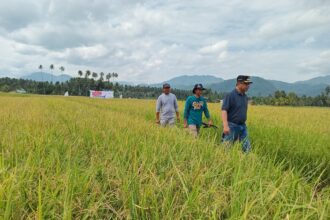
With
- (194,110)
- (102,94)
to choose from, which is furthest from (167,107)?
(102,94)

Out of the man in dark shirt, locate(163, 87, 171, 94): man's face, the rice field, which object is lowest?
the rice field

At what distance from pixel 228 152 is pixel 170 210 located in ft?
6.54

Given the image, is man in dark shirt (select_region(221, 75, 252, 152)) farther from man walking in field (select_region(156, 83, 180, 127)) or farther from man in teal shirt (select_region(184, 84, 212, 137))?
man walking in field (select_region(156, 83, 180, 127))

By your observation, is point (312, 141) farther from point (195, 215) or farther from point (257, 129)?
point (195, 215)

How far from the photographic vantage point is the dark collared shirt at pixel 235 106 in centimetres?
565

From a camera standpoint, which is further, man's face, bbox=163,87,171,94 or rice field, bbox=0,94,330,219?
man's face, bbox=163,87,171,94

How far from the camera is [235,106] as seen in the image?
5.69 metres

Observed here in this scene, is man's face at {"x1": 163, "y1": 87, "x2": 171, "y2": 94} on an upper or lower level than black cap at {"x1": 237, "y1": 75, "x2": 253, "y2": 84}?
lower

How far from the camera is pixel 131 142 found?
412cm

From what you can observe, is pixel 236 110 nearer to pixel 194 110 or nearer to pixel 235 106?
pixel 235 106

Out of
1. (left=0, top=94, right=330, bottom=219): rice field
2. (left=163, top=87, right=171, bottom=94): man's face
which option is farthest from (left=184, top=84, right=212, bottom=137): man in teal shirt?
(left=0, top=94, right=330, bottom=219): rice field

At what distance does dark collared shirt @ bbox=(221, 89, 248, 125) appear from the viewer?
565cm

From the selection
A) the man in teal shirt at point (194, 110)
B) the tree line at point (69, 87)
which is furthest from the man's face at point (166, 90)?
the tree line at point (69, 87)

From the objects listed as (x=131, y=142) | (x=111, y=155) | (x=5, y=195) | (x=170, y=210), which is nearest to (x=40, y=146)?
(x=111, y=155)
